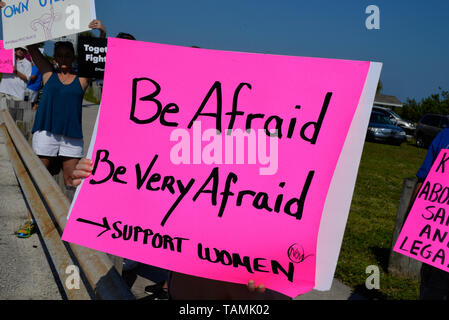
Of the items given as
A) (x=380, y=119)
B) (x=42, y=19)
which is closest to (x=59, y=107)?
(x=42, y=19)

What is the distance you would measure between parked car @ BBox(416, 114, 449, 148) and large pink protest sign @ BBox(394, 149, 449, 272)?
70.7 feet

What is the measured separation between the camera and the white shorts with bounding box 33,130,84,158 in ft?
15.4

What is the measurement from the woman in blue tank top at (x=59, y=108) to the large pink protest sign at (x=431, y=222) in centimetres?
324

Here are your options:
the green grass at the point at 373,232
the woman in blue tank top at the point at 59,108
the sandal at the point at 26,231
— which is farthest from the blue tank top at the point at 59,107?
the green grass at the point at 373,232

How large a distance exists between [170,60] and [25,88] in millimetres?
12683

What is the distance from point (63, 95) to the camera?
4.58 meters

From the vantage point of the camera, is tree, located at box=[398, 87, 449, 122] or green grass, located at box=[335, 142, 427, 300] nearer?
green grass, located at box=[335, 142, 427, 300]

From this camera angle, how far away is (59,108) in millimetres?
4605

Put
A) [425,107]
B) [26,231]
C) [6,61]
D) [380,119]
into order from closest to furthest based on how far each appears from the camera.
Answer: [26,231] → [6,61] → [380,119] → [425,107]

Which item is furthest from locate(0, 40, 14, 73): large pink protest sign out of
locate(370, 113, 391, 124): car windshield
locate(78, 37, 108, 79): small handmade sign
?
locate(370, 113, 391, 124): car windshield

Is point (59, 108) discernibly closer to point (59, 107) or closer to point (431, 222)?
point (59, 107)

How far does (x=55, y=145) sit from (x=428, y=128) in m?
22.4

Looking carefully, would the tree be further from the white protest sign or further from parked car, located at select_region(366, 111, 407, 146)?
the white protest sign
